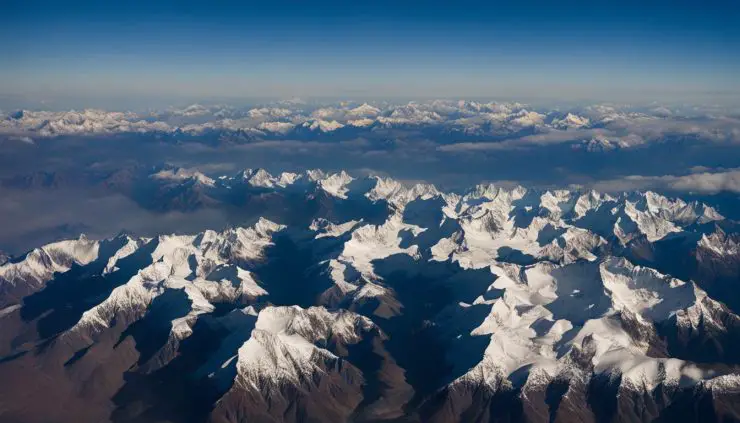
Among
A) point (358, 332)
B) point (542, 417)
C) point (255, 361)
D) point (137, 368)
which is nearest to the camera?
point (542, 417)

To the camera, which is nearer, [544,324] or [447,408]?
[447,408]

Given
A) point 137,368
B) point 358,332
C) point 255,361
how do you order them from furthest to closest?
point 358,332, point 137,368, point 255,361

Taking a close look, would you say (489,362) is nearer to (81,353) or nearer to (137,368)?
(137,368)

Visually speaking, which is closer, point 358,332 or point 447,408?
point 447,408

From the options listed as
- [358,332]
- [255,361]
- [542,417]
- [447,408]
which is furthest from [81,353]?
[542,417]

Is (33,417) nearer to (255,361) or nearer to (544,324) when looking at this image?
(255,361)

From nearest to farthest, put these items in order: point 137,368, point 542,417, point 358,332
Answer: point 542,417 → point 137,368 → point 358,332

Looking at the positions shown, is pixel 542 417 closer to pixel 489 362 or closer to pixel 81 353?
pixel 489 362

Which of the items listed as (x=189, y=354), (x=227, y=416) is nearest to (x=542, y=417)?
(x=227, y=416)
